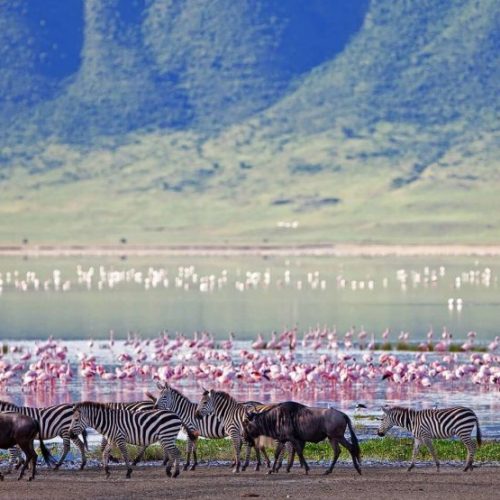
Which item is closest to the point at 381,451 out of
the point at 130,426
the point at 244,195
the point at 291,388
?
the point at 130,426

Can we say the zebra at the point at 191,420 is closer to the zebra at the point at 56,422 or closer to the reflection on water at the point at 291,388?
the zebra at the point at 56,422

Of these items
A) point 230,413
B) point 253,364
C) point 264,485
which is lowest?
point 264,485

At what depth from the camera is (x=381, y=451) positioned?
19406 mm

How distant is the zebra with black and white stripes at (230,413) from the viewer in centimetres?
1812

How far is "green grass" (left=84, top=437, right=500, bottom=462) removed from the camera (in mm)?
19219

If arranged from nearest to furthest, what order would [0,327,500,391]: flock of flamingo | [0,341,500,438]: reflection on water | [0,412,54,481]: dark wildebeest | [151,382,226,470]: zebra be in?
[0,412,54,481]: dark wildebeest, [151,382,226,470]: zebra, [0,341,500,438]: reflection on water, [0,327,500,391]: flock of flamingo

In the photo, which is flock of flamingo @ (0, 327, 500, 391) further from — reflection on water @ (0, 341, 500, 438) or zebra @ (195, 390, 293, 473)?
zebra @ (195, 390, 293, 473)

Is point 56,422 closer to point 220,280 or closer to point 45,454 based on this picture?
point 45,454

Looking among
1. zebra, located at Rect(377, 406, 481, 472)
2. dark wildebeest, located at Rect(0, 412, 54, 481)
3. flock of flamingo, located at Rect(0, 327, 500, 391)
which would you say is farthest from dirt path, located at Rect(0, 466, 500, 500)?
flock of flamingo, located at Rect(0, 327, 500, 391)

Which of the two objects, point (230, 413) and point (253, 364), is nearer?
point (230, 413)

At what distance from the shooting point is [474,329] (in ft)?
140

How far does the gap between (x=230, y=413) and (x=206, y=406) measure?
0.27 m

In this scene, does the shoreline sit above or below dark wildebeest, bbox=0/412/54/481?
above

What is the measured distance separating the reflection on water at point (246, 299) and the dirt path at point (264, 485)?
859 inches
